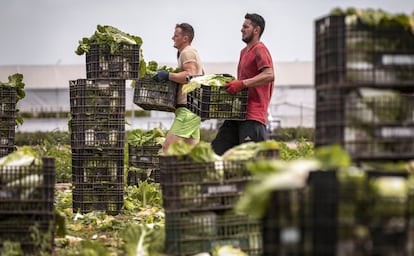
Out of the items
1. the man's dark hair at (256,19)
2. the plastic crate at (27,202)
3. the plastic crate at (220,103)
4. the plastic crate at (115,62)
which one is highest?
the man's dark hair at (256,19)

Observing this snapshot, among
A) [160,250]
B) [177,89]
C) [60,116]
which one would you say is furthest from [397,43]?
[60,116]

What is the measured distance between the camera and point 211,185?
5.98 meters

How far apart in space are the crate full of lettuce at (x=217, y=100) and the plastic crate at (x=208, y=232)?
8.64ft

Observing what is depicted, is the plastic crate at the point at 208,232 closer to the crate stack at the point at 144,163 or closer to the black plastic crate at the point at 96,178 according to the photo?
the black plastic crate at the point at 96,178

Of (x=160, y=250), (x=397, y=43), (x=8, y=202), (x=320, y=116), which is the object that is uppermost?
(x=397, y=43)

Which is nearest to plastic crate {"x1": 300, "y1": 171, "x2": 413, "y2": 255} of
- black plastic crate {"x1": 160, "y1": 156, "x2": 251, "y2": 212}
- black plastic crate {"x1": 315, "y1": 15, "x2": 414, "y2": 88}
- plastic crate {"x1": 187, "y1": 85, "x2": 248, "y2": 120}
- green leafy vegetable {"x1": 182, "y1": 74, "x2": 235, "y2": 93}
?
black plastic crate {"x1": 315, "y1": 15, "x2": 414, "y2": 88}

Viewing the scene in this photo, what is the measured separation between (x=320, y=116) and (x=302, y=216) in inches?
51.7

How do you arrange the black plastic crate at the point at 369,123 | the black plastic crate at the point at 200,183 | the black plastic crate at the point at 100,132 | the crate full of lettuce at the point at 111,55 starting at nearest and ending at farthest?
the black plastic crate at the point at 369,123
the black plastic crate at the point at 200,183
the crate full of lettuce at the point at 111,55
the black plastic crate at the point at 100,132

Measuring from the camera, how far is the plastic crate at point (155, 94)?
392 inches

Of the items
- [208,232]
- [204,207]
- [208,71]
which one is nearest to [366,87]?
[204,207]

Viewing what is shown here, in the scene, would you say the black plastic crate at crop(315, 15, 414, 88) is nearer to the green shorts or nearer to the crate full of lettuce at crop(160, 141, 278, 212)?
the crate full of lettuce at crop(160, 141, 278, 212)

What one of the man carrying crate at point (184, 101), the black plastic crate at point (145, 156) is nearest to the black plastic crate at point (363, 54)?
the man carrying crate at point (184, 101)

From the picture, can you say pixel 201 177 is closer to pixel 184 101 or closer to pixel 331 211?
pixel 331 211

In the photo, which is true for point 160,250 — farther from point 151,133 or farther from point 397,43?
point 151,133
